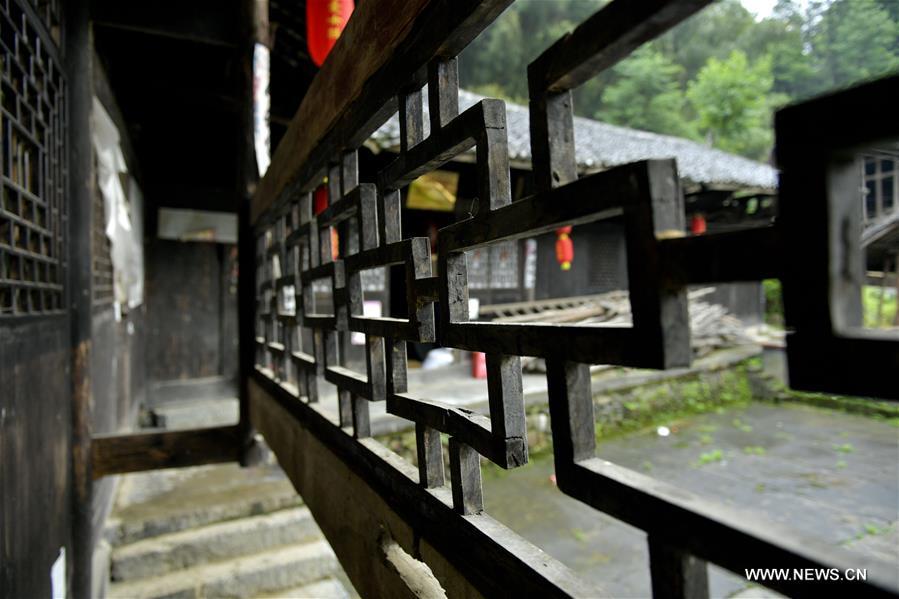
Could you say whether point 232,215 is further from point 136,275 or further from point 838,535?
point 838,535

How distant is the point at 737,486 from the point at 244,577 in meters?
5.78

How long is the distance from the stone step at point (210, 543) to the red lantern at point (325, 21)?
3970 millimetres

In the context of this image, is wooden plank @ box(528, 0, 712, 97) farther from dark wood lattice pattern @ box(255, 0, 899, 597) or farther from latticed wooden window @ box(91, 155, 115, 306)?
latticed wooden window @ box(91, 155, 115, 306)

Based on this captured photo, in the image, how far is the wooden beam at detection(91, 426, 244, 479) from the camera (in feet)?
11.8

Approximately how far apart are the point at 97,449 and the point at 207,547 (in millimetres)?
1325

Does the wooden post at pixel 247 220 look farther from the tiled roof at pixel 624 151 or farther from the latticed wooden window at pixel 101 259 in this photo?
the tiled roof at pixel 624 151

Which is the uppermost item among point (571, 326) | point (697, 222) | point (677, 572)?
point (697, 222)

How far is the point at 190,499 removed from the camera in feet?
15.4

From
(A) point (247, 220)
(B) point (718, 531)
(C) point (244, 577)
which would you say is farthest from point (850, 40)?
(C) point (244, 577)

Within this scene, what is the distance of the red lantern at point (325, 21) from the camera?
12.7 feet

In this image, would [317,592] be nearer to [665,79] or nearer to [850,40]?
[850,40]

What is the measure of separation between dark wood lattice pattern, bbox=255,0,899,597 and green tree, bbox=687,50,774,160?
74.0 feet

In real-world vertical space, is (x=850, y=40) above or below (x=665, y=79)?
below

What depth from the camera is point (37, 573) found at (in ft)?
7.97
